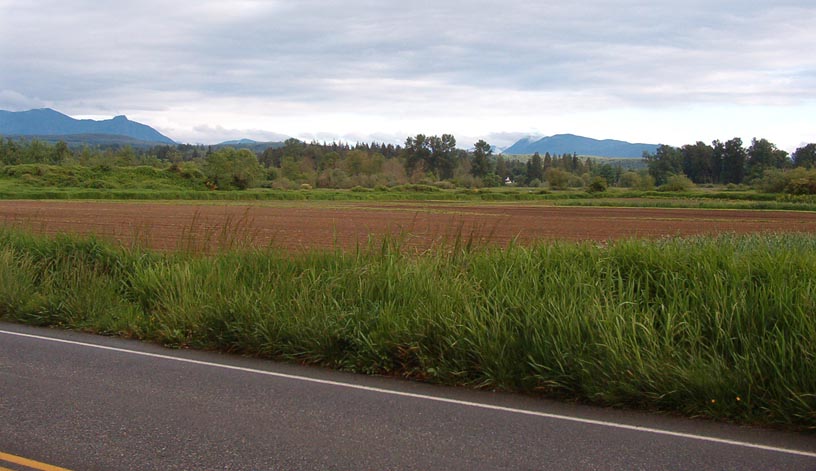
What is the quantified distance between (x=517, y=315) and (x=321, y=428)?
9.36ft

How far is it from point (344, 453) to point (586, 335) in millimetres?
3103

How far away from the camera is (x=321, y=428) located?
5.84m

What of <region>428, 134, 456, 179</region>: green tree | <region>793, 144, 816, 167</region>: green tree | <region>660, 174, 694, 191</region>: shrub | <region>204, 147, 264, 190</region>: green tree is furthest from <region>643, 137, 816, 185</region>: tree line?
<region>204, 147, 264, 190</region>: green tree

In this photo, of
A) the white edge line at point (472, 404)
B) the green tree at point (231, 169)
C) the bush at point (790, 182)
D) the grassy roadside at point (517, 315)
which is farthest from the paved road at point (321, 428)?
the green tree at point (231, 169)

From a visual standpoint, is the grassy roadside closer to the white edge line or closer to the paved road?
the paved road

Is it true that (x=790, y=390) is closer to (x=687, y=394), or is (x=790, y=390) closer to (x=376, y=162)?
(x=687, y=394)

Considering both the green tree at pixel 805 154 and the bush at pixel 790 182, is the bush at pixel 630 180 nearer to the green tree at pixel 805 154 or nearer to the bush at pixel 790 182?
the green tree at pixel 805 154

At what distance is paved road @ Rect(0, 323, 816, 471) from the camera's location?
17.0ft

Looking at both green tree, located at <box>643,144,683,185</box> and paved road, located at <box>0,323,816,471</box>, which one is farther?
green tree, located at <box>643,144,683,185</box>

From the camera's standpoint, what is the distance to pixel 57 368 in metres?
7.75

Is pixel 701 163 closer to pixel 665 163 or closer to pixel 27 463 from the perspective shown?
pixel 665 163

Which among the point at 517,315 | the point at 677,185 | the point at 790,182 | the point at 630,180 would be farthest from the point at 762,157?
the point at 517,315

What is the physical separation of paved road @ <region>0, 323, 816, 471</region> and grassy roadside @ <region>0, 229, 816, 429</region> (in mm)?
385

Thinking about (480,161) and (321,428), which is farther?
(480,161)
